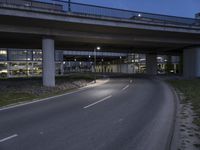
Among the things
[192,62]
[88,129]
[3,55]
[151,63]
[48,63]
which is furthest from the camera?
[3,55]

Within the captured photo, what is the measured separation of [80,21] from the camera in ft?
89.2

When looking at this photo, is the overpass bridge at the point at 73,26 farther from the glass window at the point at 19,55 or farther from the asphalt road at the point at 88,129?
the glass window at the point at 19,55

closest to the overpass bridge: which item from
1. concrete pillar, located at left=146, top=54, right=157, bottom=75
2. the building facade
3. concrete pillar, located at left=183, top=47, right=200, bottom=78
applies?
concrete pillar, located at left=183, top=47, right=200, bottom=78

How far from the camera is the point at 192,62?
1731 inches

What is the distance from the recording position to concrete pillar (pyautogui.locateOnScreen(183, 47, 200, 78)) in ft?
141

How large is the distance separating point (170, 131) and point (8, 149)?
496cm

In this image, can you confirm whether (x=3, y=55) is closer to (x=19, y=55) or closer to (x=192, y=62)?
(x=19, y=55)

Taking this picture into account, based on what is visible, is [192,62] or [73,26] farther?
[192,62]

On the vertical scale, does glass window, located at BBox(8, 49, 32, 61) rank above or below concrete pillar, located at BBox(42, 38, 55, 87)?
above

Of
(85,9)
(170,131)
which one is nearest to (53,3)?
(85,9)

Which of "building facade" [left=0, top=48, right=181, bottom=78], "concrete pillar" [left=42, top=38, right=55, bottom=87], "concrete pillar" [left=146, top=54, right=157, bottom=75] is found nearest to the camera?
"concrete pillar" [left=42, top=38, right=55, bottom=87]

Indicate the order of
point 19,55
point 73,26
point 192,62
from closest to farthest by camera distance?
point 73,26, point 192,62, point 19,55

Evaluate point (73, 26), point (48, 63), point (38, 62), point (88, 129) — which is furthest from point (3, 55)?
point (88, 129)

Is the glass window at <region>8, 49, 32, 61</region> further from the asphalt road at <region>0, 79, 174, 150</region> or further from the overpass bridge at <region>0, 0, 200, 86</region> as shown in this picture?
the asphalt road at <region>0, 79, 174, 150</region>
